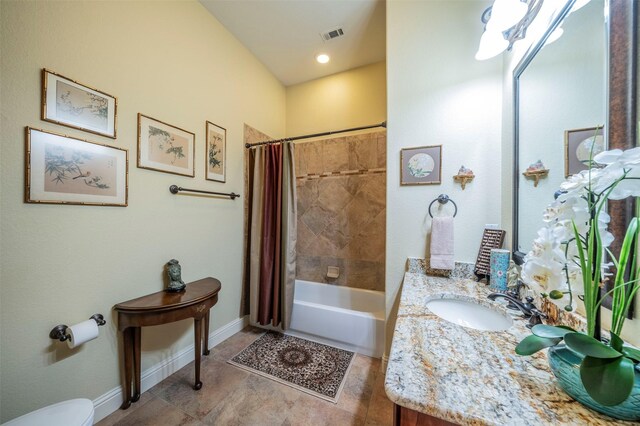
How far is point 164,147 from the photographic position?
62.8 inches

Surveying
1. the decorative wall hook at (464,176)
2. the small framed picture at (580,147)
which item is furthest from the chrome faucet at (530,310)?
the decorative wall hook at (464,176)

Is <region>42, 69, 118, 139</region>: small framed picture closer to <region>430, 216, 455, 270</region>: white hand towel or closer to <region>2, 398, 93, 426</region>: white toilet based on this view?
<region>2, 398, 93, 426</region>: white toilet

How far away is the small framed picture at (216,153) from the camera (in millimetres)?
1924

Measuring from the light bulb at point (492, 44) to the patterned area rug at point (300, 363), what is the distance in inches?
91.8

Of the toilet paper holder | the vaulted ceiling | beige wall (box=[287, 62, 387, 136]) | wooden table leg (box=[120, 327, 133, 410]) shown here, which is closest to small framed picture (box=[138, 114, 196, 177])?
the toilet paper holder

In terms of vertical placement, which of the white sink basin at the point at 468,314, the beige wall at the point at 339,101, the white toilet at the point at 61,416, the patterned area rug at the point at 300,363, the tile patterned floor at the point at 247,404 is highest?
the beige wall at the point at 339,101

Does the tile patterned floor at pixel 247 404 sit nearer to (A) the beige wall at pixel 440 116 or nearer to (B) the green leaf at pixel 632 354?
(A) the beige wall at pixel 440 116

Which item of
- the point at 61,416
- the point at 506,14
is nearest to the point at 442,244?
the point at 506,14

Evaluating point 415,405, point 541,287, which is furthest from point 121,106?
point 541,287

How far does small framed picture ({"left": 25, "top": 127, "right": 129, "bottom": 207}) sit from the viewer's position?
3.45ft

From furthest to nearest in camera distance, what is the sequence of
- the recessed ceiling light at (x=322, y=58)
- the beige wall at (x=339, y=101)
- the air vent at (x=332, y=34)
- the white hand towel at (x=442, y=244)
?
the beige wall at (x=339, y=101)
the recessed ceiling light at (x=322, y=58)
the air vent at (x=332, y=34)
the white hand towel at (x=442, y=244)

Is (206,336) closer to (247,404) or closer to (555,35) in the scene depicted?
(247,404)

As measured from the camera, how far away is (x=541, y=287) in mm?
589

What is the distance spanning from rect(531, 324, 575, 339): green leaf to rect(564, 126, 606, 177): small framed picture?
56 centimetres
